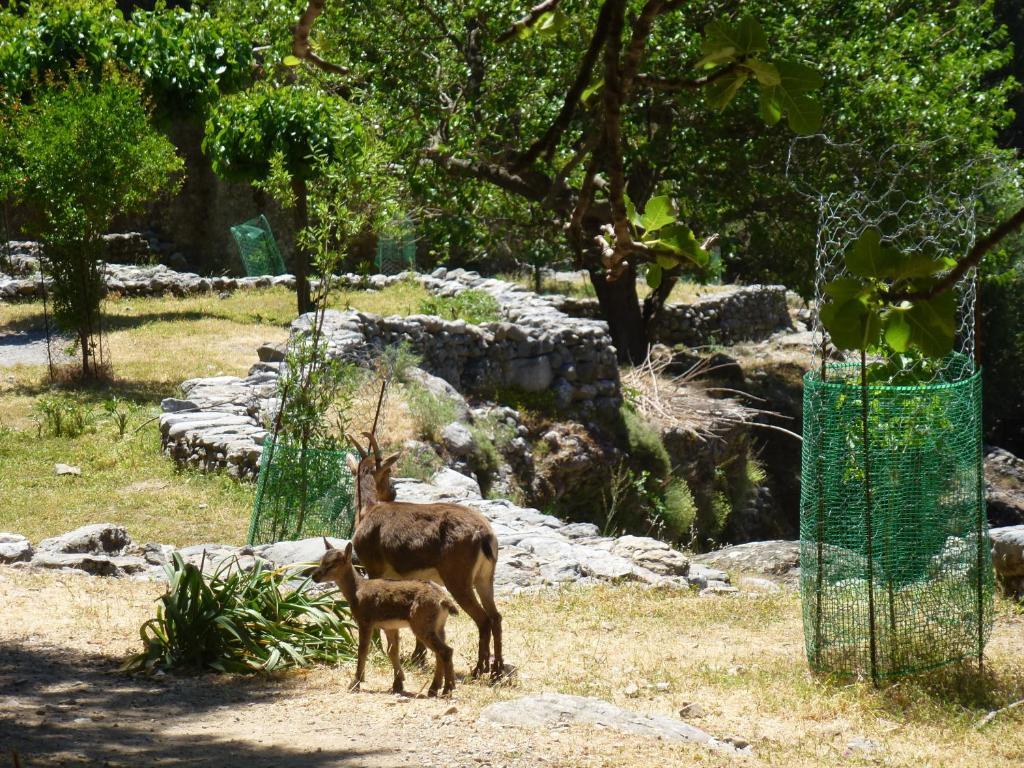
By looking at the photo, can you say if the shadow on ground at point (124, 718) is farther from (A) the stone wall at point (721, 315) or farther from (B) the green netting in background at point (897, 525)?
(A) the stone wall at point (721, 315)

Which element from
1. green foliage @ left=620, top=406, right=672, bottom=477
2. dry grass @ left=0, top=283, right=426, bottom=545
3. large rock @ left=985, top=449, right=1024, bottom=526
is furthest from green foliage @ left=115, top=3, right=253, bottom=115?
large rock @ left=985, top=449, right=1024, bottom=526

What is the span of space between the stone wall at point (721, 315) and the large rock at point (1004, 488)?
5.54m

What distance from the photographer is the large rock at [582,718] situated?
5.31 m

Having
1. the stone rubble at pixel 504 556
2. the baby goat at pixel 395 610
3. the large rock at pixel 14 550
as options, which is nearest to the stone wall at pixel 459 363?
the stone rubble at pixel 504 556

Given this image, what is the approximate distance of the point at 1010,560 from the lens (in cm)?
915

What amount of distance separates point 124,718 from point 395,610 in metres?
1.29

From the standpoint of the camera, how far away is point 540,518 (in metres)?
11.7

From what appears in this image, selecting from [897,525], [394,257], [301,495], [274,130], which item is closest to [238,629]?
[301,495]

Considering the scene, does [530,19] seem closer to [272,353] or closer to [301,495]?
[301,495]

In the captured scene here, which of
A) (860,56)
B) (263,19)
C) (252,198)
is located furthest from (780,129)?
(252,198)

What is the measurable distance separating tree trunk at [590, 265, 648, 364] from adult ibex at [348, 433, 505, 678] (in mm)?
13124

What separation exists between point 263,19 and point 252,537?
14.6 m

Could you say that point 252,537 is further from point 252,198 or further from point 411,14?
point 252,198

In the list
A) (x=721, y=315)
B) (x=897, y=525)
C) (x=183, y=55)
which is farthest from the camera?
(x=721, y=315)
